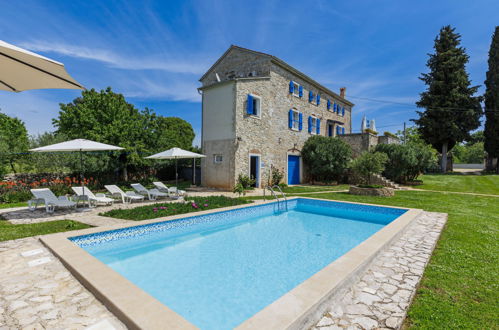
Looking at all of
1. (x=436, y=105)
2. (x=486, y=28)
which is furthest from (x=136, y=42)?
(x=486, y=28)

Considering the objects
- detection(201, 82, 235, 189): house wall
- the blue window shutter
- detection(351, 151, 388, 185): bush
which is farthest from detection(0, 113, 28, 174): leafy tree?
detection(351, 151, 388, 185): bush

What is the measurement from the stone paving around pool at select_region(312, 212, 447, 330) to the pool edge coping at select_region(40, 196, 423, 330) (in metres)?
0.15

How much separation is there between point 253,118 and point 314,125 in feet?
25.2

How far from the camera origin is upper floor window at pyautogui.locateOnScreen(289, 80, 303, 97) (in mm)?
17683

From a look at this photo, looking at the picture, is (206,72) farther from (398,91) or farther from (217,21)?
(398,91)

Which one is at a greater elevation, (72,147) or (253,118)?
(253,118)

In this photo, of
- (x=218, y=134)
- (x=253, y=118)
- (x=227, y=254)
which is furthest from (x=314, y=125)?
(x=227, y=254)

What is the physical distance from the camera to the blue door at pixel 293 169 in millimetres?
18002

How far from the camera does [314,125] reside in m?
20.4

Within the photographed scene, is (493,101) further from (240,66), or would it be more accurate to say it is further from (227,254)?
(227,254)

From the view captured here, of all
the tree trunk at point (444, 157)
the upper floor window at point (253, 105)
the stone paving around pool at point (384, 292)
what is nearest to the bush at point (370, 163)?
the upper floor window at point (253, 105)

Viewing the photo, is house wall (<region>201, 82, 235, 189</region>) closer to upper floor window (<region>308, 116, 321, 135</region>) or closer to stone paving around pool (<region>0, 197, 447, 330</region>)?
upper floor window (<region>308, 116, 321, 135</region>)

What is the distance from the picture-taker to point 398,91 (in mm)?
32125

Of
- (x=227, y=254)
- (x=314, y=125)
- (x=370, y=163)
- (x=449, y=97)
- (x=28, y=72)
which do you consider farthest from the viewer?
(x=449, y=97)
